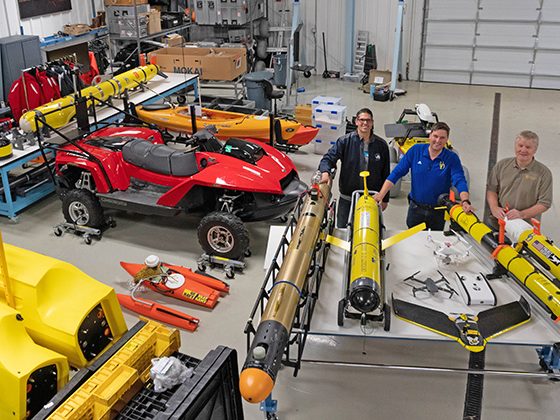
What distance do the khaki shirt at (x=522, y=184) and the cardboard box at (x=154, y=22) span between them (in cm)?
1043

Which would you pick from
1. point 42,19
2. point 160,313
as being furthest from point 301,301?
point 42,19

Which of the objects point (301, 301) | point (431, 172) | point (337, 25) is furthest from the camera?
point (337, 25)

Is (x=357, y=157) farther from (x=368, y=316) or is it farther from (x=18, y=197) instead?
(x=18, y=197)

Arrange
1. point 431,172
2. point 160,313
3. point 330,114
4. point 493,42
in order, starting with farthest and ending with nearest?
point 493,42, point 330,114, point 160,313, point 431,172

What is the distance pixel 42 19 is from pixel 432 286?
1213 centimetres

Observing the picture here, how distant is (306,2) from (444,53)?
3582mm

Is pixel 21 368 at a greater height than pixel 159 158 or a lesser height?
greater

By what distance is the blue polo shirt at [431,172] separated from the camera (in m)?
4.98

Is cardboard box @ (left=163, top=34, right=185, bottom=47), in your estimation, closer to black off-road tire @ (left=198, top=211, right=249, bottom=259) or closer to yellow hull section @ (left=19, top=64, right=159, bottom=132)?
yellow hull section @ (left=19, top=64, right=159, bottom=132)

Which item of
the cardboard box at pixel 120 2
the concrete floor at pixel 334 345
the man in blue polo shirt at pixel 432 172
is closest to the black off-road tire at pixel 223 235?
the concrete floor at pixel 334 345

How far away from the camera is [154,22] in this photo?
1342 centimetres

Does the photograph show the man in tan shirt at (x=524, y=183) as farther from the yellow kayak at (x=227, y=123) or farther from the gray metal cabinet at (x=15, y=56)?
the gray metal cabinet at (x=15, y=56)

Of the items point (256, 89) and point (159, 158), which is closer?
point (159, 158)

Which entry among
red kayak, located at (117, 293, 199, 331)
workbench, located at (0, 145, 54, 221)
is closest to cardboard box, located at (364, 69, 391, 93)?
workbench, located at (0, 145, 54, 221)
